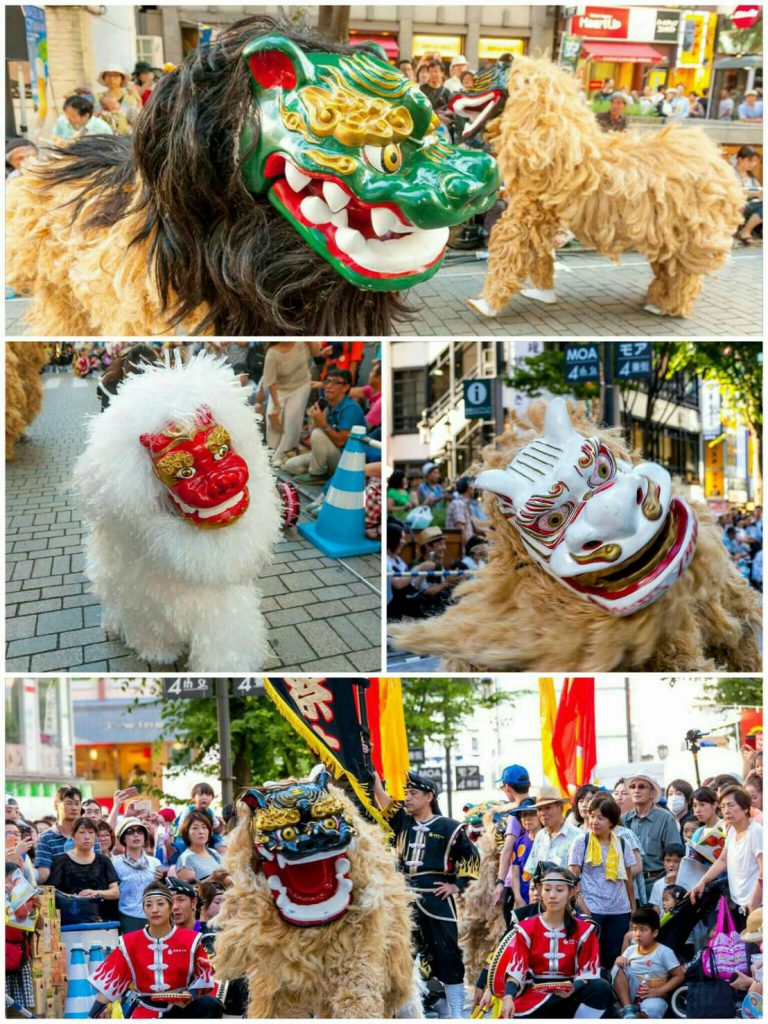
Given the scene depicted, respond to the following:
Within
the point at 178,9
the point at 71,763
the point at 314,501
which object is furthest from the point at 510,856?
the point at 71,763

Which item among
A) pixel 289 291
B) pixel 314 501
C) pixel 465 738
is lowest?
pixel 465 738

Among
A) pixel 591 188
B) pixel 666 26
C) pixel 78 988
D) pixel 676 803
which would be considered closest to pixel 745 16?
pixel 666 26

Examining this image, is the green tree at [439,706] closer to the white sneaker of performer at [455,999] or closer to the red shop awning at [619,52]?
the white sneaker of performer at [455,999]

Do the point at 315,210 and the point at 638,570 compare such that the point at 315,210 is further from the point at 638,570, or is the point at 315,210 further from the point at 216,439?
the point at 638,570

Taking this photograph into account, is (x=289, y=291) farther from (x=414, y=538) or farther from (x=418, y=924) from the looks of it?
(x=418, y=924)

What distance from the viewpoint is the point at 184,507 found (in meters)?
2.66

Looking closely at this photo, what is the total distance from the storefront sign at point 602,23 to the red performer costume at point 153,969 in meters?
3.98

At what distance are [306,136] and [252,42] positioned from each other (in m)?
0.26

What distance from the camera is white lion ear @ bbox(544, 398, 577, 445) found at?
96.0 inches

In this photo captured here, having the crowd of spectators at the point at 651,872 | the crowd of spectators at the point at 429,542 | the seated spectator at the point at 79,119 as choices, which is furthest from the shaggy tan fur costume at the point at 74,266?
the crowd of spectators at the point at 651,872

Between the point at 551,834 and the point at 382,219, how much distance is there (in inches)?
101

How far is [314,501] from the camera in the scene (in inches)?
122

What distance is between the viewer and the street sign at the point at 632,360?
4834mm

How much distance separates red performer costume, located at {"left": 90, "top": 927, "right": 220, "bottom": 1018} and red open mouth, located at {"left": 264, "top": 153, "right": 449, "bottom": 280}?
2251 millimetres
